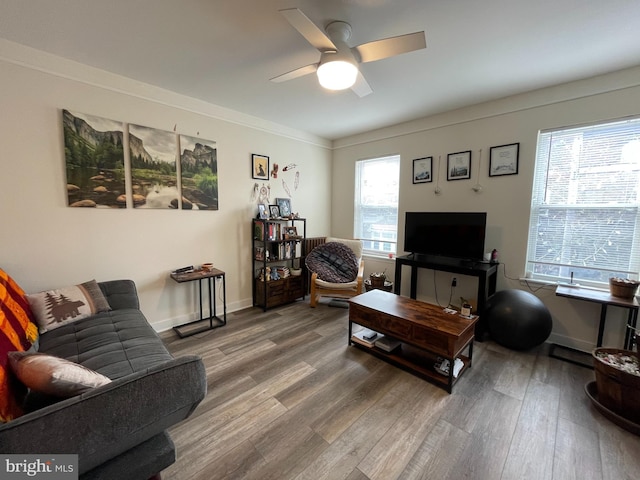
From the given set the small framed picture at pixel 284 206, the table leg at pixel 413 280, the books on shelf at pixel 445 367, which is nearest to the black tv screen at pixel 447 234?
the table leg at pixel 413 280

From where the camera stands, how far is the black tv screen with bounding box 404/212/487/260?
116 inches

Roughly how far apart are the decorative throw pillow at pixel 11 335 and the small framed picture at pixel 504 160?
160 inches

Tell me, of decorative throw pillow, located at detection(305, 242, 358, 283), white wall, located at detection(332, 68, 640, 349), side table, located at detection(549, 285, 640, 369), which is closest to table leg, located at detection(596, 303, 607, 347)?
side table, located at detection(549, 285, 640, 369)

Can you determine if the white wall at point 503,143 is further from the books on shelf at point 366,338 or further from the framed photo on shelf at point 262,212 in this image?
the framed photo on shelf at point 262,212

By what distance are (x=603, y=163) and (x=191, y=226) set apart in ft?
14.2

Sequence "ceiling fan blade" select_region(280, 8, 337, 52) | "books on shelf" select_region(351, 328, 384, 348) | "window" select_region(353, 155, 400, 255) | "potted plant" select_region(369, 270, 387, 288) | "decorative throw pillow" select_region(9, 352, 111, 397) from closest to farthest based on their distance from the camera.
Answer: "decorative throw pillow" select_region(9, 352, 111, 397)
"ceiling fan blade" select_region(280, 8, 337, 52)
"books on shelf" select_region(351, 328, 384, 348)
"potted plant" select_region(369, 270, 387, 288)
"window" select_region(353, 155, 400, 255)

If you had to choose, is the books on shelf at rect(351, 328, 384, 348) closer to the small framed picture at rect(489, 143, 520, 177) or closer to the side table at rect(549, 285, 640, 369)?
the side table at rect(549, 285, 640, 369)

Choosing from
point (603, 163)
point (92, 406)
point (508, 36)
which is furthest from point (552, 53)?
point (92, 406)

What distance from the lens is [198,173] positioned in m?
3.06

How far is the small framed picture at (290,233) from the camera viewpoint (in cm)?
377

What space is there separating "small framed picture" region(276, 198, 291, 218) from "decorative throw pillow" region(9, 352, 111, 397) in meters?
3.03

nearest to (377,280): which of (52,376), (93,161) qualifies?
(52,376)

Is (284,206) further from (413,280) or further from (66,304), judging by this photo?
(66,304)

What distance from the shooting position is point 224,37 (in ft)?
6.24
